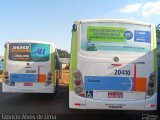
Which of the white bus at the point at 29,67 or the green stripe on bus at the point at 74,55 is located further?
the white bus at the point at 29,67

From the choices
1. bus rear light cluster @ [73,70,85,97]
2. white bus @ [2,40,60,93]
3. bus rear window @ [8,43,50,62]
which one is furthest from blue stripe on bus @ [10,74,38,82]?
bus rear light cluster @ [73,70,85,97]

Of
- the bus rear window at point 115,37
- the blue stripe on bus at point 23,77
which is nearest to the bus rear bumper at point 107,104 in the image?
the bus rear window at point 115,37

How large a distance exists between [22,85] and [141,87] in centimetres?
756

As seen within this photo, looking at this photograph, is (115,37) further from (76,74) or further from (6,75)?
(6,75)

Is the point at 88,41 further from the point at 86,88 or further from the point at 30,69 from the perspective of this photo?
the point at 30,69

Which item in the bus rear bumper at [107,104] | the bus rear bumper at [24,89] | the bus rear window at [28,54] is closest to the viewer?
the bus rear bumper at [107,104]

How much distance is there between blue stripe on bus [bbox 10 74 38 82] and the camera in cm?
1631

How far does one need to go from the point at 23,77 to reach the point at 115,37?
7.24m

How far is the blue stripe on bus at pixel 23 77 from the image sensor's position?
16312mm

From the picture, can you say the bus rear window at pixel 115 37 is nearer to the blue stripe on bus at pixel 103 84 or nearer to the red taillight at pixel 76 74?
Result: the red taillight at pixel 76 74

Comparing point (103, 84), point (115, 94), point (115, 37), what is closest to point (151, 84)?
point (115, 94)

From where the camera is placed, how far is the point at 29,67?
53.9 feet

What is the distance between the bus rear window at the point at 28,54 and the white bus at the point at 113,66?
6556 mm

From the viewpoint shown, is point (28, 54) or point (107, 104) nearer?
point (107, 104)
